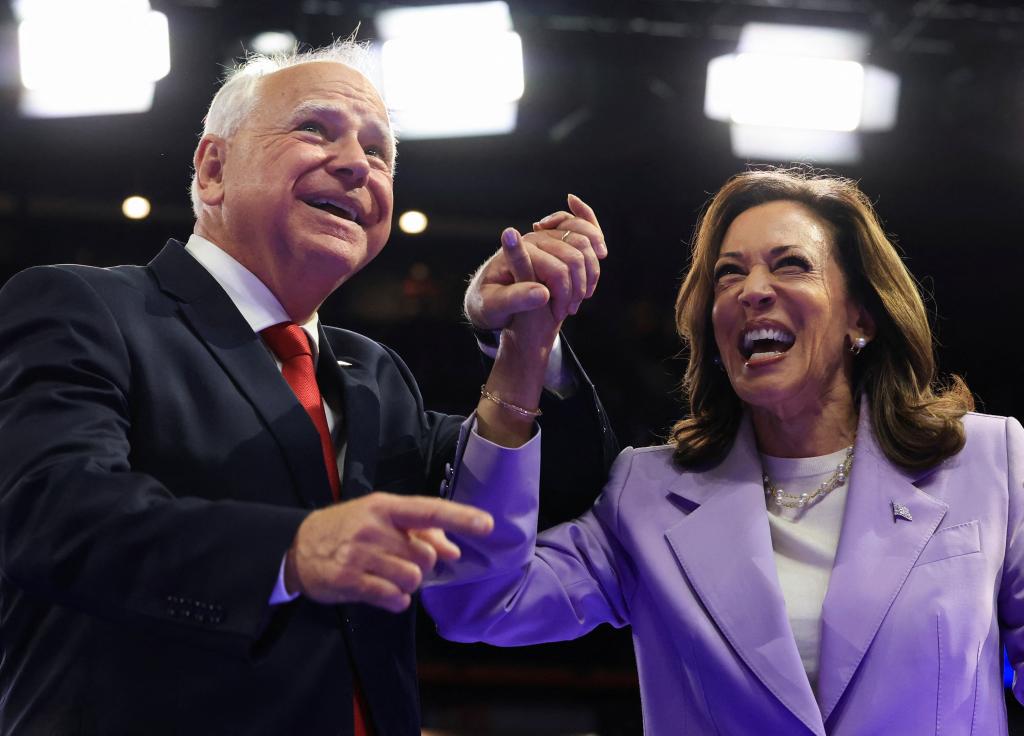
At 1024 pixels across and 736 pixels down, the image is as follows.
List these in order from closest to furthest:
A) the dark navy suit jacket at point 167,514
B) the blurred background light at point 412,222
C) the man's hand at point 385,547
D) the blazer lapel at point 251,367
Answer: the man's hand at point 385,547 → the dark navy suit jacket at point 167,514 → the blazer lapel at point 251,367 → the blurred background light at point 412,222

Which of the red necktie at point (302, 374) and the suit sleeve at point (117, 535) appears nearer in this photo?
the suit sleeve at point (117, 535)

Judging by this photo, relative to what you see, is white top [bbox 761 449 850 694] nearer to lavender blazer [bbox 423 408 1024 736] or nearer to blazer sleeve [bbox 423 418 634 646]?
lavender blazer [bbox 423 408 1024 736]

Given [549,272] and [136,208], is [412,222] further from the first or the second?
[549,272]

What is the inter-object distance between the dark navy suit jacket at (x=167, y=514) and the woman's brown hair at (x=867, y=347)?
65 cm

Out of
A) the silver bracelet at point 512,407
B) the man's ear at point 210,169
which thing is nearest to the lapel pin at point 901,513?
the silver bracelet at point 512,407

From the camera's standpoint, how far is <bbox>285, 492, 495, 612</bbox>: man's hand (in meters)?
0.96

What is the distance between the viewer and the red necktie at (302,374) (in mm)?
1479

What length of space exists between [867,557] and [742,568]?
19 cm

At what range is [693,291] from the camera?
2.05 m

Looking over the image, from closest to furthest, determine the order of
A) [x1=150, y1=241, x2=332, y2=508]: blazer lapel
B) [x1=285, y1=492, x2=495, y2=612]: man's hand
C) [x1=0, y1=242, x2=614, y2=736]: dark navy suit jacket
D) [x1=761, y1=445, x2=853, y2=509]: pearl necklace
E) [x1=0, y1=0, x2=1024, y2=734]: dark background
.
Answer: [x1=285, y1=492, x2=495, y2=612]: man's hand
[x1=0, y1=242, x2=614, y2=736]: dark navy suit jacket
[x1=150, y1=241, x2=332, y2=508]: blazer lapel
[x1=761, y1=445, x2=853, y2=509]: pearl necklace
[x1=0, y1=0, x2=1024, y2=734]: dark background

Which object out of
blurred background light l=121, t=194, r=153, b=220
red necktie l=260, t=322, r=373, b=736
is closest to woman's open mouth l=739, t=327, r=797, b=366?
red necktie l=260, t=322, r=373, b=736

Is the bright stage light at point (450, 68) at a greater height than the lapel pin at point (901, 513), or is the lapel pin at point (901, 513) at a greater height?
the bright stage light at point (450, 68)

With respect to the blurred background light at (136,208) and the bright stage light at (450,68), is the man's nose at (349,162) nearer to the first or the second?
the bright stage light at (450,68)

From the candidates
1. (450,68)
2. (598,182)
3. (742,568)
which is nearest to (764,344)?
(742,568)
